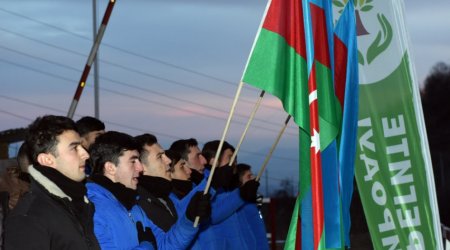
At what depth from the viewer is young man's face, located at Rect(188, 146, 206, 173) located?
8117 mm

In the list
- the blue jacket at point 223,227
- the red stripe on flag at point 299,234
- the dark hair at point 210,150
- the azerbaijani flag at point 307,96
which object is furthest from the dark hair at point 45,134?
the dark hair at point 210,150

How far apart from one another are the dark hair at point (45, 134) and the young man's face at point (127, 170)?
71 centimetres

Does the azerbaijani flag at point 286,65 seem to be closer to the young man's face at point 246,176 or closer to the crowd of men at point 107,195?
the crowd of men at point 107,195

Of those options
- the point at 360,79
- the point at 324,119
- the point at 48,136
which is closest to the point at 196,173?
the point at 360,79

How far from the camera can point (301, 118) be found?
620cm

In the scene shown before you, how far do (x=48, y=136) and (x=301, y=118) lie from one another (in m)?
1.84

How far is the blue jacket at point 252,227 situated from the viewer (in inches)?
342

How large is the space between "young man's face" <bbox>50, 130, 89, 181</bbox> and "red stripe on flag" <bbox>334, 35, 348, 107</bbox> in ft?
7.32

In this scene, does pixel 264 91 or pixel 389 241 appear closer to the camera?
pixel 264 91

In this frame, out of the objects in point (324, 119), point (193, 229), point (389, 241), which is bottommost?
point (389, 241)

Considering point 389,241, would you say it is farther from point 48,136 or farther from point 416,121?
point 48,136

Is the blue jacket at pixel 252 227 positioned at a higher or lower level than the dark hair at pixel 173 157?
lower

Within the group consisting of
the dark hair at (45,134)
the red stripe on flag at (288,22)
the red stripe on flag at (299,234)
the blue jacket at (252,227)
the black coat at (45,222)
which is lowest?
the blue jacket at (252,227)

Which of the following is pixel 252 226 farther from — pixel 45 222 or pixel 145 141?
pixel 45 222
